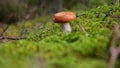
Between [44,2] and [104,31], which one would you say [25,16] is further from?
[104,31]

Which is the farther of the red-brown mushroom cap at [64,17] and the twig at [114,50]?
the red-brown mushroom cap at [64,17]

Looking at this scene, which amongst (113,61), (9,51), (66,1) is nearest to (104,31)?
(113,61)

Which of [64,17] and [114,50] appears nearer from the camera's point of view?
[114,50]

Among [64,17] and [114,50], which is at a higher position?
[64,17]

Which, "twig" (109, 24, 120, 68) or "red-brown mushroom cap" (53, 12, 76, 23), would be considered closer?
"twig" (109, 24, 120, 68)

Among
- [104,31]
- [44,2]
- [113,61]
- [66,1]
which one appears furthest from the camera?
[44,2]

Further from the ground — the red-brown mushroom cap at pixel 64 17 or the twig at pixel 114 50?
the red-brown mushroom cap at pixel 64 17

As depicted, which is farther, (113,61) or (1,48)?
(1,48)

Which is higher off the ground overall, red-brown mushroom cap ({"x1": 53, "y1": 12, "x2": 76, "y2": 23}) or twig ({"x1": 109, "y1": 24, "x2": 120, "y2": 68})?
red-brown mushroom cap ({"x1": 53, "y1": 12, "x2": 76, "y2": 23})

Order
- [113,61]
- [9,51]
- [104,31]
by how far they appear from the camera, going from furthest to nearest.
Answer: [104,31]
[9,51]
[113,61]

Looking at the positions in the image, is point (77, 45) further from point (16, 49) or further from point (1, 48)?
point (1, 48)
